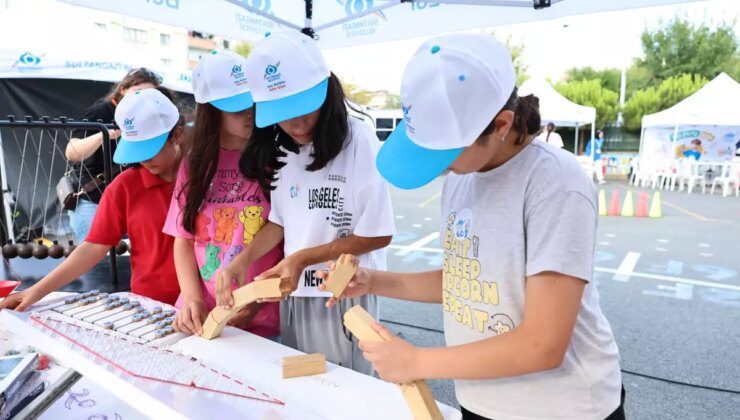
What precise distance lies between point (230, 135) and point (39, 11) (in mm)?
5937

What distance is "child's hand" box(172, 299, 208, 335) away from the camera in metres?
1.32

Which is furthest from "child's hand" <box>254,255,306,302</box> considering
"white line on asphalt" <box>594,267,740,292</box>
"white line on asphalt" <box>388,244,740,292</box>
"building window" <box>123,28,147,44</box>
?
"building window" <box>123,28,147,44</box>

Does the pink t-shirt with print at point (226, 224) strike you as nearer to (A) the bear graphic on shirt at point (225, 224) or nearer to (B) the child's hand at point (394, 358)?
(A) the bear graphic on shirt at point (225, 224)

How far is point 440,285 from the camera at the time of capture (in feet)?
3.91

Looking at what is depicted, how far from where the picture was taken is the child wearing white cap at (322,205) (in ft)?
4.52

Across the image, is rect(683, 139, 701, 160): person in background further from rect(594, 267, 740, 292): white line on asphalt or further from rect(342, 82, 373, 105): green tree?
rect(594, 267, 740, 292): white line on asphalt

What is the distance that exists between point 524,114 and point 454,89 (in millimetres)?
193

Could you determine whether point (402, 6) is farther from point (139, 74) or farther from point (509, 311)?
point (509, 311)

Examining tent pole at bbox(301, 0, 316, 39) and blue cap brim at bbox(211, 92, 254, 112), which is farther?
tent pole at bbox(301, 0, 316, 39)

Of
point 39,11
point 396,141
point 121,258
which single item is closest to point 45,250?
point 121,258

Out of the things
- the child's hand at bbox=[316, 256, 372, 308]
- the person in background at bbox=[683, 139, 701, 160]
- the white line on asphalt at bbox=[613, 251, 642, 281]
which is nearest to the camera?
the child's hand at bbox=[316, 256, 372, 308]

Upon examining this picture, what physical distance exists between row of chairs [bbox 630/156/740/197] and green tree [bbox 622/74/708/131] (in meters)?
6.50

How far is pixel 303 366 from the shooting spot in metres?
1.09

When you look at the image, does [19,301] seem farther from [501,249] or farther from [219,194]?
[501,249]
